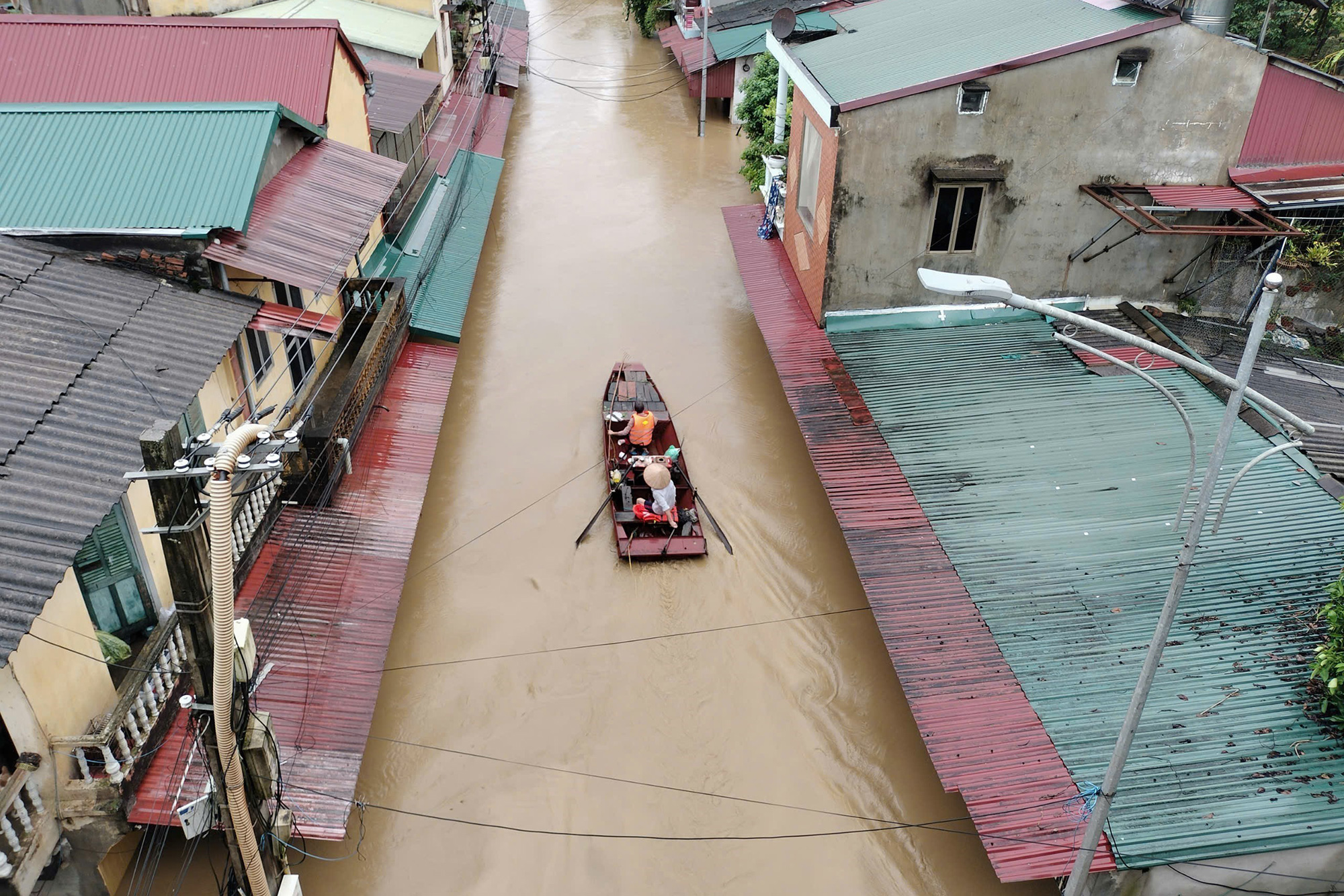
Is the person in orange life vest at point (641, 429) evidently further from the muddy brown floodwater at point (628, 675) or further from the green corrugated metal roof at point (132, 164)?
the green corrugated metal roof at point (132, 164)

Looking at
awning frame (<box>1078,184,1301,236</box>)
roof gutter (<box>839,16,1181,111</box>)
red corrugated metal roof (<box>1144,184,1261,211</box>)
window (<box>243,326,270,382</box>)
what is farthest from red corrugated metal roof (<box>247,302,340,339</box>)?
red corrugated metal roof (<box>1144,184,1261,211</box>)

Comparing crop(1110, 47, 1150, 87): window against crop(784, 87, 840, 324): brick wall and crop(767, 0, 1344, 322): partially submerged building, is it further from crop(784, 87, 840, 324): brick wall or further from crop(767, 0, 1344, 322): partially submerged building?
crop(784, 87, 840, 324): brick wall

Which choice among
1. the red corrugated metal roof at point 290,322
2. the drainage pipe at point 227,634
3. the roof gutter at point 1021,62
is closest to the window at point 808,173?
the roof gutter at point 1021,62

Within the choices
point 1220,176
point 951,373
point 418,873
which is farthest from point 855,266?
point 418,873

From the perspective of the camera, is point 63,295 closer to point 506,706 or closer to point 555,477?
point 506,706

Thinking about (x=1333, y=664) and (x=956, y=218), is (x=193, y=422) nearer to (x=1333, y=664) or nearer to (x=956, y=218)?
(x=956, y=218)

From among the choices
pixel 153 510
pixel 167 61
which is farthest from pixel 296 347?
pixel 153 510
